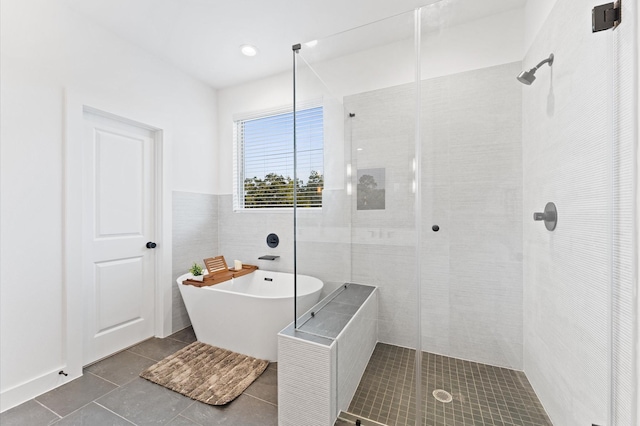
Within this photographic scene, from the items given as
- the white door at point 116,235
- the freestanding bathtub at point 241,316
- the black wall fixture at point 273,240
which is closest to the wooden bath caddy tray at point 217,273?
the freestanding bathtub at point 241,316

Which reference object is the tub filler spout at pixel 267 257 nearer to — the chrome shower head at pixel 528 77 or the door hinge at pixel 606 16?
the chrome shower head at pixel 528 77

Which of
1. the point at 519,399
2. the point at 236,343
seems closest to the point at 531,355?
the point at 519,399

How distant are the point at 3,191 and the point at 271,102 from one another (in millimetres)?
2228

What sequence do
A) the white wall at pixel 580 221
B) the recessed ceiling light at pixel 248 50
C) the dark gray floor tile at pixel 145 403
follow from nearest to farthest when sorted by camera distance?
the white wall at pixel 580 221 < the dark gray floor tile at pixel 145 403 < the recessed ceiling light at pixel 248 50

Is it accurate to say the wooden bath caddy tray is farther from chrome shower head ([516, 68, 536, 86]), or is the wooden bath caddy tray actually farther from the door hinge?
the door hinge

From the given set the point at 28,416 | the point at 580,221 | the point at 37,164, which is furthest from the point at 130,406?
the point at 580,221

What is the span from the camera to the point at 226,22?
2.10m

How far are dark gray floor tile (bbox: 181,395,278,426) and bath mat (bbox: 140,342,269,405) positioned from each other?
43mm

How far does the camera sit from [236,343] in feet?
7.25

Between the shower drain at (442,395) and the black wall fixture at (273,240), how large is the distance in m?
1.99

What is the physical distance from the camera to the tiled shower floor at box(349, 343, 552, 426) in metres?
1.18

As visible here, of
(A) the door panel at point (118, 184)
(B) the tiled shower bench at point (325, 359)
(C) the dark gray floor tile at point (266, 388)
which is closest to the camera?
(B) the tiled shower bench at point (325, 359)

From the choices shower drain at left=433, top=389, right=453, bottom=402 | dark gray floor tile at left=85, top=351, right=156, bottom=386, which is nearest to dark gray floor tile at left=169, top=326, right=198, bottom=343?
dark gray floor tile at left=85, top=351, right=156, bottom=386

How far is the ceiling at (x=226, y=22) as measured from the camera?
192 cm
